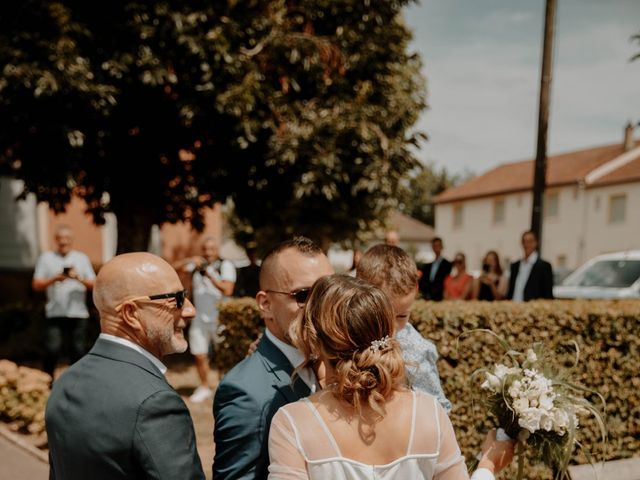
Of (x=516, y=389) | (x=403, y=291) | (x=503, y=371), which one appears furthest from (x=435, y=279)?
(x=516, y=389)

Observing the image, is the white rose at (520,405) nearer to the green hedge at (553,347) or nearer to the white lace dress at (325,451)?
the white lace dress at (325,451)

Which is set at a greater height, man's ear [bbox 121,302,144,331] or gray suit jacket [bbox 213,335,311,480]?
man's ear [bbox 121,302,144,331]

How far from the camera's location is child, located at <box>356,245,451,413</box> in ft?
8.97

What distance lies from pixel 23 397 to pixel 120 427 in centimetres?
509

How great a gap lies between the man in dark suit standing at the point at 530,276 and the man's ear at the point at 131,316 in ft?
21.2

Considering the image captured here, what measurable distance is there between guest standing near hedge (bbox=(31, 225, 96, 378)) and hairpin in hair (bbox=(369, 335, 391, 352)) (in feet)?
19.5

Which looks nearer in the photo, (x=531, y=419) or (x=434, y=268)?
(x=531, y=419)

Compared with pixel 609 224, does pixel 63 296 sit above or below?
below

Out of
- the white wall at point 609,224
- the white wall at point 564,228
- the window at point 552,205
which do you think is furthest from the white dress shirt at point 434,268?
the window at point 552,205

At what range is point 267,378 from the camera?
1.96 m

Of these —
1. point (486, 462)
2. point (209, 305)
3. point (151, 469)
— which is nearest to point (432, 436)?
point (486, 462)

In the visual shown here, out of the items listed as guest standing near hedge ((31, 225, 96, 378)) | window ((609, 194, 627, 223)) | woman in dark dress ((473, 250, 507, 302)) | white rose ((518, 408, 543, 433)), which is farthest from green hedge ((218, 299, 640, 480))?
window ((609, 194, 627, 223))

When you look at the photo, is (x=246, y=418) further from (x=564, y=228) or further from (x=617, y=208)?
(x=564, y=228)

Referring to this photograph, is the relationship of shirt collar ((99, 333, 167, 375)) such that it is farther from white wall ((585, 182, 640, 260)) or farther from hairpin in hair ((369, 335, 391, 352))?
white wall ((585, 182, 640, 260))
